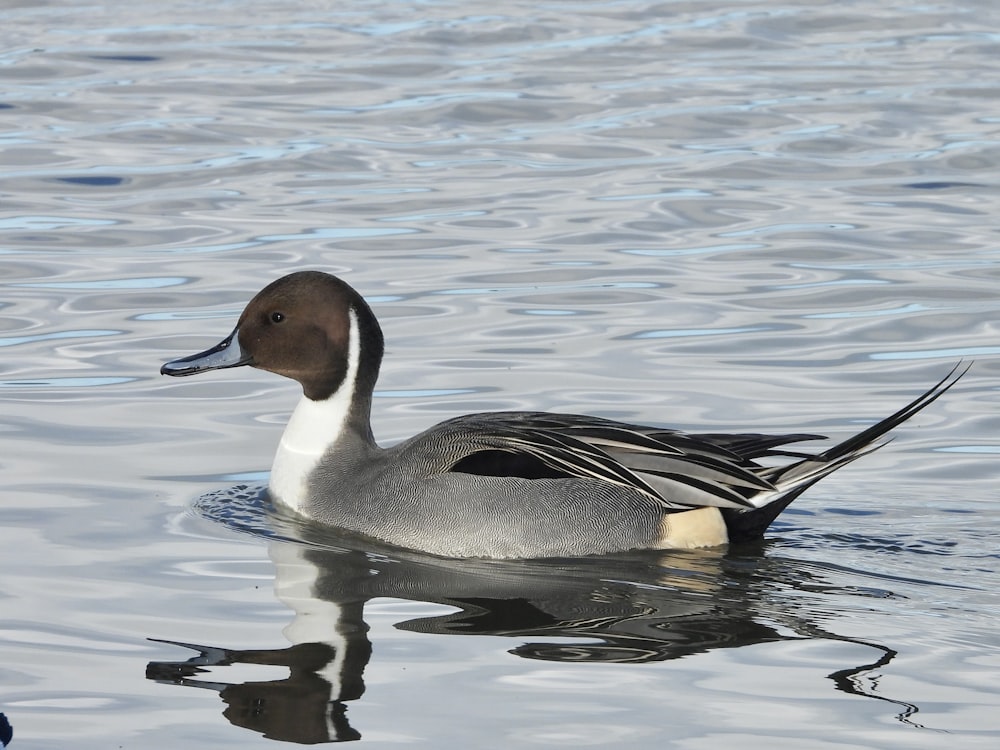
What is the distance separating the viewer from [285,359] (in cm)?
718

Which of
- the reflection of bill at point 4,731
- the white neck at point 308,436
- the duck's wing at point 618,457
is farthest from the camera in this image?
the white neck at point 308,436

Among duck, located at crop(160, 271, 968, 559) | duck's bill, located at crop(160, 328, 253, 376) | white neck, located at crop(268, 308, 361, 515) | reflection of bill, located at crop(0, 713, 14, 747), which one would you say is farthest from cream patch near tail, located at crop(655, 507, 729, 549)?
reflection of bill, located at crop(0, 713, 14, 747)

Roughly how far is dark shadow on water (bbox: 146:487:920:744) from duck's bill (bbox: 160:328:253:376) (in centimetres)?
52

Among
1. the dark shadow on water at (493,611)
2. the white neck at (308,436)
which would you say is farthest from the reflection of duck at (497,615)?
the white neck at (308,436)

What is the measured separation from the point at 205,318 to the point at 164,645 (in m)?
4.62

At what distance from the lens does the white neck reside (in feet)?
22.7

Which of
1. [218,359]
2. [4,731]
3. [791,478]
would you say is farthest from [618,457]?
[4,731]

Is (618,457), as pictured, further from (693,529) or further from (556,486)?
(693,529)

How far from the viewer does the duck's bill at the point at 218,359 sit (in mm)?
7105

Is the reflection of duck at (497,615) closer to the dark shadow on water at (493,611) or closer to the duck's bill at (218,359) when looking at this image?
the dark shadow on water at (493,611)

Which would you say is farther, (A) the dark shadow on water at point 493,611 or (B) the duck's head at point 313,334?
(B) the duck's head at point 313,334

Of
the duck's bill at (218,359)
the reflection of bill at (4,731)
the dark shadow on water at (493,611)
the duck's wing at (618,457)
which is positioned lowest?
the dark shadow on water at (493,611)

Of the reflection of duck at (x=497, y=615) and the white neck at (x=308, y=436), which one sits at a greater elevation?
the white neck at (x=308, y=436)

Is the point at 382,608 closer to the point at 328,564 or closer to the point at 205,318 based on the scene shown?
the point at 328,564
